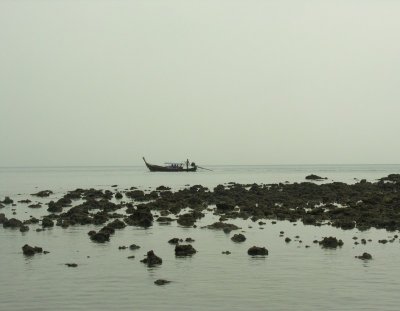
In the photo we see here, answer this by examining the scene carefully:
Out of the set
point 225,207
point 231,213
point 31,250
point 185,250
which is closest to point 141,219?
point 231,213

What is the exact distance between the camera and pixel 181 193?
212ft

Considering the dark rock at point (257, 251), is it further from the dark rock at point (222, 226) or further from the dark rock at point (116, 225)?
the dark rock at point (116, 225)

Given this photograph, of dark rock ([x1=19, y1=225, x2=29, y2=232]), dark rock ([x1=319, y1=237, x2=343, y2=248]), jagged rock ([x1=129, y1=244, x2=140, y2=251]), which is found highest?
dark rock ([x1=319, y1=237, x2=343, y2=248])

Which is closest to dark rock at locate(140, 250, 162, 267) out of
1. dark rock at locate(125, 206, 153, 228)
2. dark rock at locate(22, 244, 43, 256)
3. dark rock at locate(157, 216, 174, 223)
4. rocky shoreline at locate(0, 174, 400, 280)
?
rocky shoreline at locate(0, 174, 400, 280)

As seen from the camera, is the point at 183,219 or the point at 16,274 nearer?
the point at 16,274

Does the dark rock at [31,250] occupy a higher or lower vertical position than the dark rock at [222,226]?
lower

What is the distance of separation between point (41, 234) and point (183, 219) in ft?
33.2

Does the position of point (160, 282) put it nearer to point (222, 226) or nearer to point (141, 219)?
point (222, 226)

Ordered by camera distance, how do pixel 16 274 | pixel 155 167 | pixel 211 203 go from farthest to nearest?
pixel 155 167 → pixel 211 203 → pixel 16 274

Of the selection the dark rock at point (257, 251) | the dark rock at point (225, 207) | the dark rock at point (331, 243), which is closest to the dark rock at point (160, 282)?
the dark rock at point (257, 251)

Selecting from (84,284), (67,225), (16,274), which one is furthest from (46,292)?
(67,225)

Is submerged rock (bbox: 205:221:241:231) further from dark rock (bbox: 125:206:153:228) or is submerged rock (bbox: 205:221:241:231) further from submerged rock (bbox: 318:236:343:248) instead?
submerged rock (bbox: 318:236:343:248)

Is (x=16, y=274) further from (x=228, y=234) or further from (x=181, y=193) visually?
(x=181, y=193)

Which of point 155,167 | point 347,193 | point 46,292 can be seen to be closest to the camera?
point 46,292
